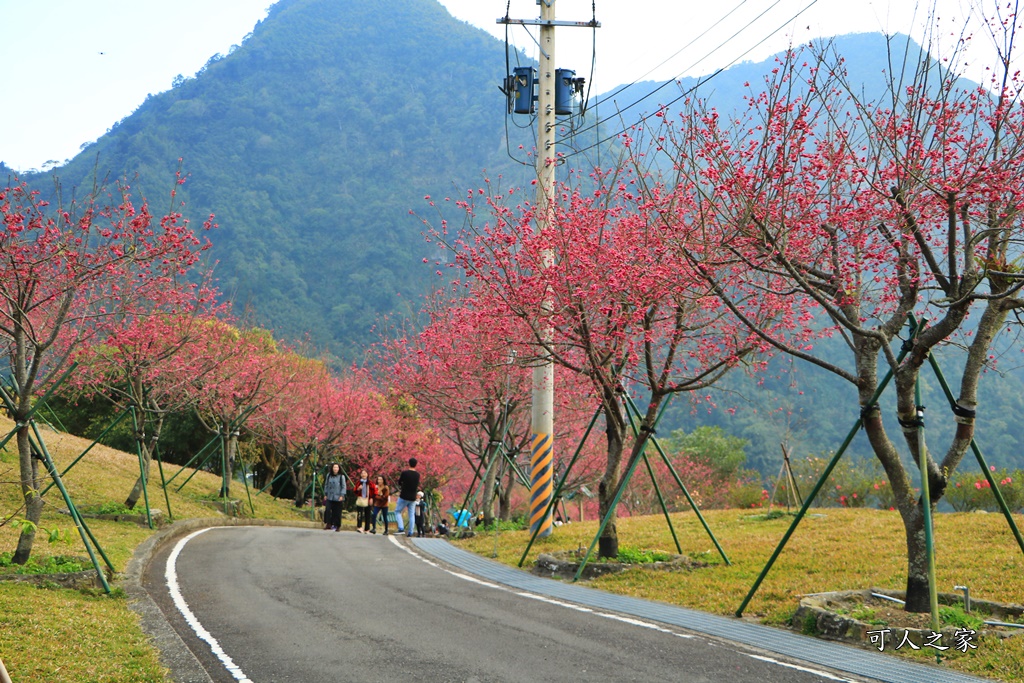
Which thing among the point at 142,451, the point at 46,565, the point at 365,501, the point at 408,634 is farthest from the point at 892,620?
the point at 365,501

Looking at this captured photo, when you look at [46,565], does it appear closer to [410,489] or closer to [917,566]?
[917,566]

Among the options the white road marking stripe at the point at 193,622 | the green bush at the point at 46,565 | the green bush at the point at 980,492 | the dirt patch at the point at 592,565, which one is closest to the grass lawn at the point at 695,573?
the dirt patch at the point at 592,565

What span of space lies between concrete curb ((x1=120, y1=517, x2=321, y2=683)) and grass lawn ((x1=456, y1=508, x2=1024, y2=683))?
584 cm

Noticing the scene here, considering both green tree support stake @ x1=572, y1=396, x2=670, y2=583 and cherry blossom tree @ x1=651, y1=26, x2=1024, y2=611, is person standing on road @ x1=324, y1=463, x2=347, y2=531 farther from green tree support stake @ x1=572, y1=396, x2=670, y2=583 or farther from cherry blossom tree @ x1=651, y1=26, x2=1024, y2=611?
cherry blossom tree @ x1=651, y1=26, x2=1024, y2=611

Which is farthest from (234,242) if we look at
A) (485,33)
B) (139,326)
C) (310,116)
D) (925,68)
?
(925,68)

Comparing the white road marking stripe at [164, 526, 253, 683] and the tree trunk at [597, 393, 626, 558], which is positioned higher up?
the tree trunk at [597, 393, 626, 558]

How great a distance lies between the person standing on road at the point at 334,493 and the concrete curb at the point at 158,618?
5698 millimetres

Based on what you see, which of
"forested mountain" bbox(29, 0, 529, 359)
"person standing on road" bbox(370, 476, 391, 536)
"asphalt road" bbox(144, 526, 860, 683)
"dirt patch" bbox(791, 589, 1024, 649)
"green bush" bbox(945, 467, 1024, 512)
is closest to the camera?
"asphalt road" bbox(144, 526, 860, 683)

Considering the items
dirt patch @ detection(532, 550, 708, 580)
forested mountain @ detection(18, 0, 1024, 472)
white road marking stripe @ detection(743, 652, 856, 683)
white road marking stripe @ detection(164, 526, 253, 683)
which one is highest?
forested mountain @ detection(18, 0, 1024, 472)

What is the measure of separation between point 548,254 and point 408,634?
8.58m

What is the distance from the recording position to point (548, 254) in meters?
16.1

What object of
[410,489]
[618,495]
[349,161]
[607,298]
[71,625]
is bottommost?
[71,625]

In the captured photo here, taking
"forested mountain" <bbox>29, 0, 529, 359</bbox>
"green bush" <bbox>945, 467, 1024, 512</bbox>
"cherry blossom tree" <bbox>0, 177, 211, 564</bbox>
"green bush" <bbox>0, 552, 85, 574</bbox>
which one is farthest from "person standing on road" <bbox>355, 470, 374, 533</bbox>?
"forested mountain" <bbox>29, 0, 529, 359</bbox>

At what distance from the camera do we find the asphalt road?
7332mm
